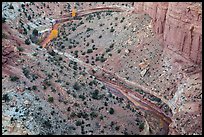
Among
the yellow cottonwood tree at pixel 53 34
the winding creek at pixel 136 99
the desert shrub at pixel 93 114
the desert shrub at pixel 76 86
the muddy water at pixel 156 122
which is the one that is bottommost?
the muddy water at pixel 156 122

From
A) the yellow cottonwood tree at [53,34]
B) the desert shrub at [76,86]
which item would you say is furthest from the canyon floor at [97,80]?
the yellow cottonwood tree at [53,34]

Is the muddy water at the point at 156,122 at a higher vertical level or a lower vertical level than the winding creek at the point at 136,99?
lower

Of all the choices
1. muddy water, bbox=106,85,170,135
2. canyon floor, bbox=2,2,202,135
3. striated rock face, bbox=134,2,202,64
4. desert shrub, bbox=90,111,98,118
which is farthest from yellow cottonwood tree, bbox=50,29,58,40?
A: desert shrub, bbox=90,111,98,118

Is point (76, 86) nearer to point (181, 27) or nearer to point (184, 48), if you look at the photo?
point (184, 48)

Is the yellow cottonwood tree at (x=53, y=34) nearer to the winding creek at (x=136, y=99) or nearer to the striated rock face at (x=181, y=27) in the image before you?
the winding creek at (x=136, y=99)

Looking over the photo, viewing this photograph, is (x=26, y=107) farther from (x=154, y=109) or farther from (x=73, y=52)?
(x=73, y=52)

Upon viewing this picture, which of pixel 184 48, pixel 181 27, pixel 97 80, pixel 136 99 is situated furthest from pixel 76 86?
pixel 181 27

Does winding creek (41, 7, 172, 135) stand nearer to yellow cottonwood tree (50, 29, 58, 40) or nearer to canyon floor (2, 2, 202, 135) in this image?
canyon floor (2, 2, 202, 135)

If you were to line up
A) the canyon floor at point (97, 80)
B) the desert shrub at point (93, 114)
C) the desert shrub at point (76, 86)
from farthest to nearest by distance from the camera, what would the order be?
the desert shrub at point (76, 86) < the desert shrub at point (93, 114) < the canyon floor at point (97, 80)
